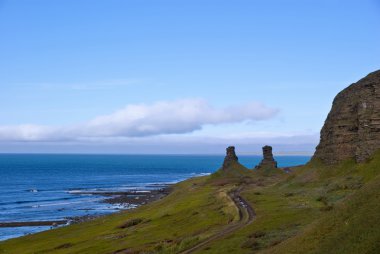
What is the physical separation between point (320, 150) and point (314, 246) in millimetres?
72875

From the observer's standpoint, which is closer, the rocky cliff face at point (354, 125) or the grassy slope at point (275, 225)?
the grassy slope at point (275, 225)

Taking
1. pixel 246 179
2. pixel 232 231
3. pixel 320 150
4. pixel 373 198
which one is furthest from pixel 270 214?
pixel 246 179

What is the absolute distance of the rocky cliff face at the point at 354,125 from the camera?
290 ft

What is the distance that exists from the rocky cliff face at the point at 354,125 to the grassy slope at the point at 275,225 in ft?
10.7

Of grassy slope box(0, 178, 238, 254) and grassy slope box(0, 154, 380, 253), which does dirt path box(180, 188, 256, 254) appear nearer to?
grassy slope box(0, 154, 380, 253)

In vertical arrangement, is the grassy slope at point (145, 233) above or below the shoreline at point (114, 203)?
above

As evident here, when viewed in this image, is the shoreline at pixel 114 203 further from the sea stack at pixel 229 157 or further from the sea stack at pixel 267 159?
the sea stack at pixel 267 159

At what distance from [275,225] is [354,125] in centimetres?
4365

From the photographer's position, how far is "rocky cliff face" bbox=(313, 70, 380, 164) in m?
88.4

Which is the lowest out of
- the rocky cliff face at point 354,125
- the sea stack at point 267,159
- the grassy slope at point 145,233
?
the grassy slope at point 145,233

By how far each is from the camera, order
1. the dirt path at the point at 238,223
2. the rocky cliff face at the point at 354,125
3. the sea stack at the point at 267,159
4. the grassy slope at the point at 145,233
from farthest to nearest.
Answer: the sea stack at the point at 267,159
the rocky cliff face at the point at 354,125
the grassy slope at the point at 145,233
the dirt path at the point at 238,223

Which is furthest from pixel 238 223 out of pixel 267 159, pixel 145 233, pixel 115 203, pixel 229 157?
pixel 229 157

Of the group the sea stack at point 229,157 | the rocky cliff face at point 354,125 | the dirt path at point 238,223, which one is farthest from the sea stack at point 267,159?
the dirt path at point 238,223

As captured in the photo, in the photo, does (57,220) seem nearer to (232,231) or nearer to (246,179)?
(246,179)
